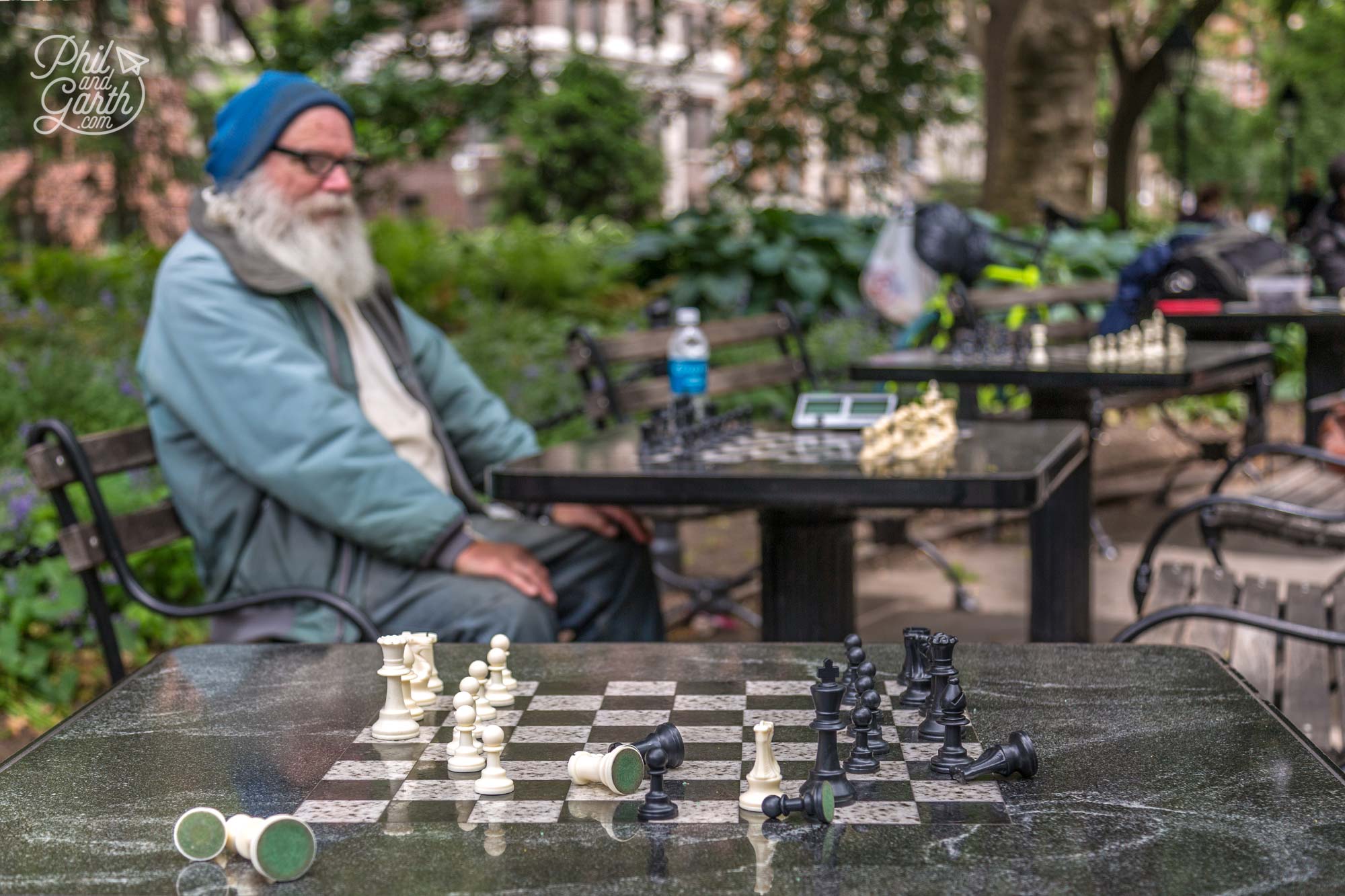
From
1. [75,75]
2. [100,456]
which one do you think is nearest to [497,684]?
[100,456]

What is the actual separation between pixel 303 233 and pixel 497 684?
215cm

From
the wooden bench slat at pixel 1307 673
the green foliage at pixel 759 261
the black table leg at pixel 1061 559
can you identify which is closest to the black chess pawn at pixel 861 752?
the wooden bench slat at pixel 1307 673

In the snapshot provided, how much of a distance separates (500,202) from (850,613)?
30.2m

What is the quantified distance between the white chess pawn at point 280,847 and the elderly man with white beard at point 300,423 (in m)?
1.95

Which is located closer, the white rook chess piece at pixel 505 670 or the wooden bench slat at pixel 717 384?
the white rook chess piece at pixel 505 670

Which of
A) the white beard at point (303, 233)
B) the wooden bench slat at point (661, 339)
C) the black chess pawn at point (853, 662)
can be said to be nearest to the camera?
the black chess pawn at point (853, 662)

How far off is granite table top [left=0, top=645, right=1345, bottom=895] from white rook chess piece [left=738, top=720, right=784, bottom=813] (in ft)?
0.13

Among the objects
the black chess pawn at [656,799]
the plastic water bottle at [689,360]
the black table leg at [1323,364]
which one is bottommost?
the black table leg at [1323,364]

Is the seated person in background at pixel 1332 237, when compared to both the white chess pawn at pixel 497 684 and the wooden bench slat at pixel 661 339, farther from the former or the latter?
the white chess pawn at pixel 497 684

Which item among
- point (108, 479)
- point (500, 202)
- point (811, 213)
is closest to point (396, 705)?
point (108, 479)

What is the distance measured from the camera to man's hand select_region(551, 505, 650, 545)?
4164mm

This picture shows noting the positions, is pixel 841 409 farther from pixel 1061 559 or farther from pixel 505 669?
pixel 505 669

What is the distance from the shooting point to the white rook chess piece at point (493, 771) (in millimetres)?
1684

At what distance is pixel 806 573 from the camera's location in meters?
3.96
